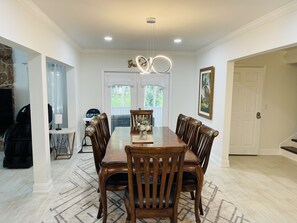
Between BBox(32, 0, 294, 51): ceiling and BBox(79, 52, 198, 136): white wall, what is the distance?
1274 mm

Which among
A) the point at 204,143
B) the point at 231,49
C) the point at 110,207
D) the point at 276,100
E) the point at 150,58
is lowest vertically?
the point at 110,207

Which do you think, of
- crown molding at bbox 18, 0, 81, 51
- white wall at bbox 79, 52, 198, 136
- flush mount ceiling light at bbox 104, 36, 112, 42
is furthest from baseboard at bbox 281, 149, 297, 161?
crown molding at bbox 18, 0, 81, 51

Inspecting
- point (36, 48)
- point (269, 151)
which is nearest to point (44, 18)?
point (36, 48)

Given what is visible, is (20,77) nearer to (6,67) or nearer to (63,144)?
(6,67)

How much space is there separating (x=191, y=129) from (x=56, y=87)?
3622 mm

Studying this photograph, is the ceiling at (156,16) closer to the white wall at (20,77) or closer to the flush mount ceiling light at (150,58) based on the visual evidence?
the flush mount ceiling light at (150,58)

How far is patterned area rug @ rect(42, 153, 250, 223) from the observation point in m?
2.46

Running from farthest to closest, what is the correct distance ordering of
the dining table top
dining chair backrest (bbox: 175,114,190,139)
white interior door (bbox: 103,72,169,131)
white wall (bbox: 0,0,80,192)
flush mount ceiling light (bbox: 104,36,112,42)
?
1. white interior door (bbox: 103,72,169,131)
2. flush mount ceiling light (bbox: 104,36,112,42)
3. dining chair backrest (bbox: 175,114,190,139)
4. the dining table top
5. white wall (bbox: 0,0,80,192)

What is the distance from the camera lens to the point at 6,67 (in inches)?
199

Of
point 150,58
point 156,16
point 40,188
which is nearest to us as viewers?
point 156,16

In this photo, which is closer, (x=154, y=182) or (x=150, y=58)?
(x=154, y=182)

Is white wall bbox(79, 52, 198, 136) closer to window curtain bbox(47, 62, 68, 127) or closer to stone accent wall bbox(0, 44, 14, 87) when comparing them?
window curtain bbox(47, 62, 68, 127)

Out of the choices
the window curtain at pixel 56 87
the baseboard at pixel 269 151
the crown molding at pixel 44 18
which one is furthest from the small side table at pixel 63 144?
the baseboard at pixel 269 151

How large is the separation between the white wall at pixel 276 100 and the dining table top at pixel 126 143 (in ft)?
8.66
